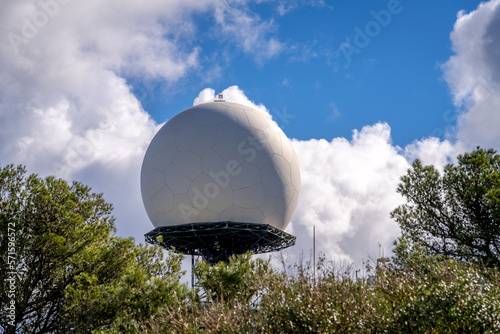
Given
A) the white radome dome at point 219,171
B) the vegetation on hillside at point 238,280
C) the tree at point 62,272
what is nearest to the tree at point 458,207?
the vegetation on hillside at point 238,280

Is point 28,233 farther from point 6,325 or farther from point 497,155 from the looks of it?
point 497,155

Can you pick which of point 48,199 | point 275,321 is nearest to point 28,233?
point 48,199

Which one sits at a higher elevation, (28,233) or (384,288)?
(28,233)

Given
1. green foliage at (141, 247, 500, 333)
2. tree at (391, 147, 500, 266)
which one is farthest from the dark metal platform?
green foliage at (141, 247, 500, 333)

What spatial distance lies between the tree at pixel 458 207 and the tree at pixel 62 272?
43.8ft

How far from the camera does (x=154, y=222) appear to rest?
28438 mm

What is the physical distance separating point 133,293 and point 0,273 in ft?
14.5

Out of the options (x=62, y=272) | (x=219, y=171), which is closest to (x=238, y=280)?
(x=62, y=272)

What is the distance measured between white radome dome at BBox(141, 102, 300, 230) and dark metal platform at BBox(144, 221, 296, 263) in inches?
15.2

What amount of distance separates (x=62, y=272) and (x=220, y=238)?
12.3 m

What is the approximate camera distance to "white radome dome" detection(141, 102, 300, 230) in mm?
25625

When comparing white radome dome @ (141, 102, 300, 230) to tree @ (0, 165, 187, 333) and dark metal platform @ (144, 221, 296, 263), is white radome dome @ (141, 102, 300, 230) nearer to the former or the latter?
dark metal platform @ (144, 221, 296, 263)

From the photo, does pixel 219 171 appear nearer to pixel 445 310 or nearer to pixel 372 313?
pixel 372 313

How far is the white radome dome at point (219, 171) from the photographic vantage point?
25625mm
